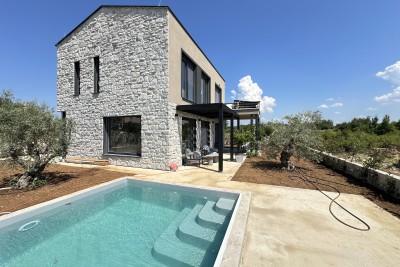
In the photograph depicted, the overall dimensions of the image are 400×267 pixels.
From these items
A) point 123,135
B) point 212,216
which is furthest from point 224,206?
point 123,135

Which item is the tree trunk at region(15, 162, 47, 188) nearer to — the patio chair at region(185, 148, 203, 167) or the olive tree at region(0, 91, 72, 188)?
the olive tree at region(0, 91, 72, 188)

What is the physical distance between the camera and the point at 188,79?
12.2 m

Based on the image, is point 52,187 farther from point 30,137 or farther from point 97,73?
point 97,73

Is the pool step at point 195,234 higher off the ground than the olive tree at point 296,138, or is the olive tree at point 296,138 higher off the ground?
the olive tree at point 296,138

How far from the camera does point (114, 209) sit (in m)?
5.38

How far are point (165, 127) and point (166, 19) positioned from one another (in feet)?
18.0

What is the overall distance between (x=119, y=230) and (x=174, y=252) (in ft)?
5.31

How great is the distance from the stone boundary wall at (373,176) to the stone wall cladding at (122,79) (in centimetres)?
822

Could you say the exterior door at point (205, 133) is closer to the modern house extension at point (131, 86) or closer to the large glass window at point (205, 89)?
the large glass window at point (205, 89)

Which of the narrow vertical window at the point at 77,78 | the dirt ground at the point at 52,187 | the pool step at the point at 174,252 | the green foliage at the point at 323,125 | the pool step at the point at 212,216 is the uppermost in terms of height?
the narrow vertical window at the point at 77,78

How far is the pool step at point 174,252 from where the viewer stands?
10.5 ft

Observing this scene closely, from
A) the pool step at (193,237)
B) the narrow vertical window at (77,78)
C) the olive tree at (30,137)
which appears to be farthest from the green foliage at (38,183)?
the narrow vertical window at (77,78)

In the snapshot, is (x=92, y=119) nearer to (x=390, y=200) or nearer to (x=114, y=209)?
(x=114, y=209)

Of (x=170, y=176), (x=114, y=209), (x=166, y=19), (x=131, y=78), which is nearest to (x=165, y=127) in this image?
(x=170, y=176)
